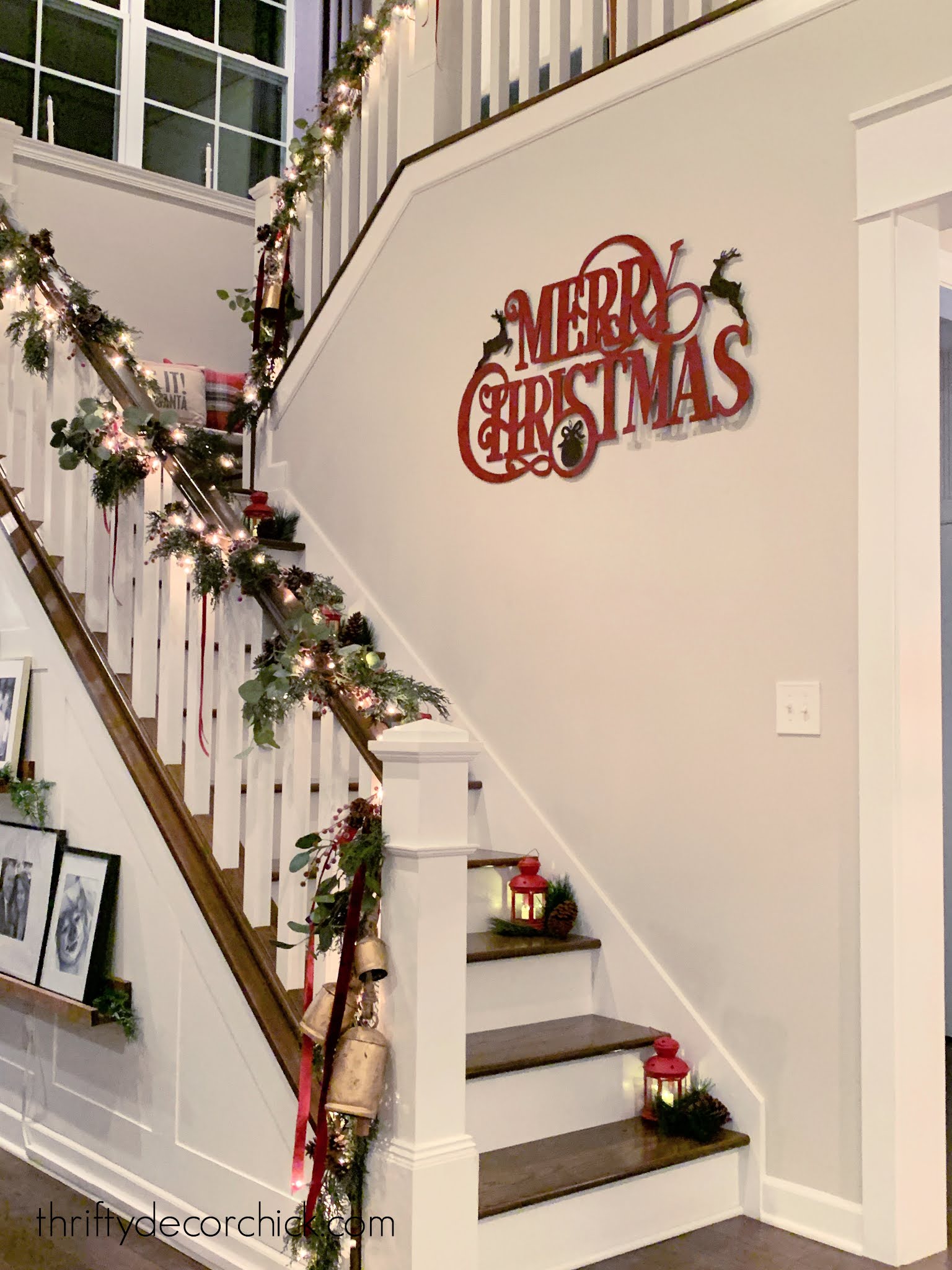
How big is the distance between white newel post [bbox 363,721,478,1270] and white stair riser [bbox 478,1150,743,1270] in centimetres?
16

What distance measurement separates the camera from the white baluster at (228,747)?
10.3ft

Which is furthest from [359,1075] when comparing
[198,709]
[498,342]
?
[498,342]

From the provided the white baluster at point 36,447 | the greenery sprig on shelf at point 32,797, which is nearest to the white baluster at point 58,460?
the white baluster at point 36,447

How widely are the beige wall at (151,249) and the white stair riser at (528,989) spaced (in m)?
3.84

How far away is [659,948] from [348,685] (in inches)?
47.0

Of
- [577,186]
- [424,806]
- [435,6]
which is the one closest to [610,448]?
[577,186]

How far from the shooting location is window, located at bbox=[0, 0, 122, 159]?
20.8ft

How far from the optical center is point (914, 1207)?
2.84 m

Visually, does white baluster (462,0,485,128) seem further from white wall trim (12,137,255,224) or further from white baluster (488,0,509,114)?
white wall trim (12,137,255,224)

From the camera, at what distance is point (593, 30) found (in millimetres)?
3883

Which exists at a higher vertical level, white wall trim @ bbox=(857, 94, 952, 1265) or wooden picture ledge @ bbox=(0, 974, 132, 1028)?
white wall trim @ bbox=(857, 94, 952, 1265)

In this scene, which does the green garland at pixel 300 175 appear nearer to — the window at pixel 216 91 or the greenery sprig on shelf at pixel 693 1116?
the window at pixel 216 91

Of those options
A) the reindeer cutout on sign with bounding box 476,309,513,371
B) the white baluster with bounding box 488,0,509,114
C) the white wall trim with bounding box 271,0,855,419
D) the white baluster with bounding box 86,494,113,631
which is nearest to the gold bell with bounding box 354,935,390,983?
the white baluster with bounding box 86,494,113,631

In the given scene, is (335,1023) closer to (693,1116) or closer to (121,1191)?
(693,1116)
